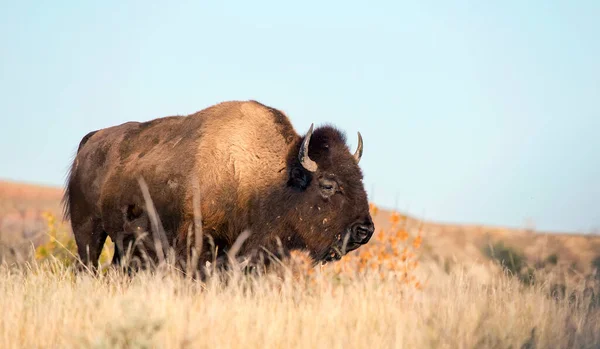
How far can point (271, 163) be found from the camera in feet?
30.8

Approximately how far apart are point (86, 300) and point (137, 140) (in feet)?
14.7

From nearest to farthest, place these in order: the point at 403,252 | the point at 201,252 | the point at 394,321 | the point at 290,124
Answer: the point at 394,321 < the point at 201,252 < the point at 290,124 < the point at 403,252

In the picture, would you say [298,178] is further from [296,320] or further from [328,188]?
[296,320]

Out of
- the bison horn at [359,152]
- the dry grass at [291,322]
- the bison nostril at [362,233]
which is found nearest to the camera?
the dry grass at [291,322]

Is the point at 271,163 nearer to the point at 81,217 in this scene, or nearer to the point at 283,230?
the point at 283,230

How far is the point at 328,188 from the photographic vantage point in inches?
353

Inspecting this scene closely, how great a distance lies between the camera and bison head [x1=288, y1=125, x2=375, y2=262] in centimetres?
873

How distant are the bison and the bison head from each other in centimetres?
1

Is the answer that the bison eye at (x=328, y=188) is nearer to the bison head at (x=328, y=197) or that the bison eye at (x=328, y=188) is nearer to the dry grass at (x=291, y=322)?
the bison head at (x=328, y=197)

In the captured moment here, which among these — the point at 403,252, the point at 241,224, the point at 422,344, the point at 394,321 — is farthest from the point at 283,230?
the point at 422,344

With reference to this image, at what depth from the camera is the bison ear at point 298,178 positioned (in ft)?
30.2

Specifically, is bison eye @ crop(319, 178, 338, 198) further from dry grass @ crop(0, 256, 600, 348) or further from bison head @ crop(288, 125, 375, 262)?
dry grass @ crop(0, 256, 600, 348)

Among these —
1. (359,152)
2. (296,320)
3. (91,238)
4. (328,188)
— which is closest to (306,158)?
(328,188)

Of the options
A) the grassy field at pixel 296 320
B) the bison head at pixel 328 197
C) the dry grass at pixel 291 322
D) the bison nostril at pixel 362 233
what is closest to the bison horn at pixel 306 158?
the bison head at pixel 328 197
